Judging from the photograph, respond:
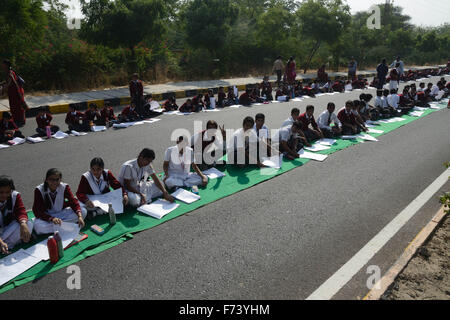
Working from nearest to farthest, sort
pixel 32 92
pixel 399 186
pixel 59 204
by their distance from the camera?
pixel 59 204 → pixel 399 186 → pixel 32 92

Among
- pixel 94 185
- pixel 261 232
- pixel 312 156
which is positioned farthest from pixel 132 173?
pixel 312 156

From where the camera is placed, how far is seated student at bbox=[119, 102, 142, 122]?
10.7 meters

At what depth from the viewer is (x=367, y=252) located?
12.9 ft

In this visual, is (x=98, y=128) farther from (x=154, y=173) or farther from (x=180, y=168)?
(x=154, y=173)

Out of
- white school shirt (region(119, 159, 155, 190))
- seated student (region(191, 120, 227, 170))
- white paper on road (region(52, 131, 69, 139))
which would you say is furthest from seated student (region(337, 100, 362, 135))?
white paper on road (region(52, 131, 69, 139))

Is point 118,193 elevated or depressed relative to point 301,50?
depressed

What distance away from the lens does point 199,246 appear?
4035mm

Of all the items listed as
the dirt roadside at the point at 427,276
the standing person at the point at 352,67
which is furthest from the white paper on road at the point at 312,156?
the standing person at the point at 352,67

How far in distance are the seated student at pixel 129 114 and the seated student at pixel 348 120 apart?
6656 mm

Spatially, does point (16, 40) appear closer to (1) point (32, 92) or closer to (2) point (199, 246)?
(1) point (32, 92)

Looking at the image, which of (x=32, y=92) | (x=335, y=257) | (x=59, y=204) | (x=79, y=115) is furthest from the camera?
(x=32, y=92)

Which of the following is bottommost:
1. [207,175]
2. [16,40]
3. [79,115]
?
[207,175]
